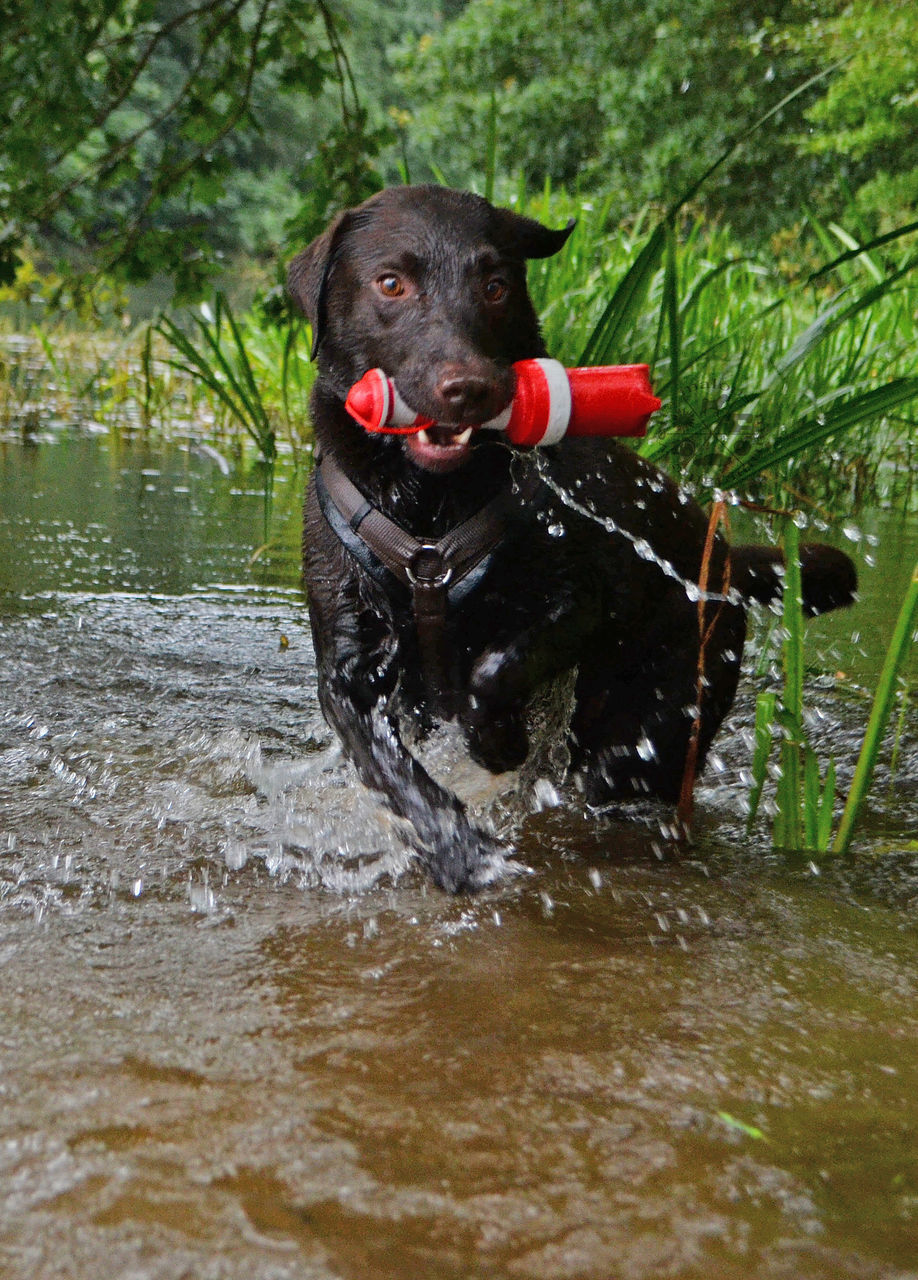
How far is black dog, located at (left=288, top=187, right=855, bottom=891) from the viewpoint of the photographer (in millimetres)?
3068

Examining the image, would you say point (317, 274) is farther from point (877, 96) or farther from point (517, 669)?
point (877, 96)

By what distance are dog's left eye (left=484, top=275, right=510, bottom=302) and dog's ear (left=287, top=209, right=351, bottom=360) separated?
45 cm

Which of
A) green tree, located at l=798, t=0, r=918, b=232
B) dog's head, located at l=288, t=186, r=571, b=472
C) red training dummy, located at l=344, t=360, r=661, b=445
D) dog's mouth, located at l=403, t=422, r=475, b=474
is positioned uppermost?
green tree, located at l=798, t=0, r=918, b=232

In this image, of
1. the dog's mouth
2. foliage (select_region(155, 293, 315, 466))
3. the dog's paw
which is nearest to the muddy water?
the dog's paw

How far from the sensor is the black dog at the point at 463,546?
3.07 metres

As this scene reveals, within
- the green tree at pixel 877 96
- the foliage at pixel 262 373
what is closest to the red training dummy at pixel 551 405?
the foliage at pixel 262 373

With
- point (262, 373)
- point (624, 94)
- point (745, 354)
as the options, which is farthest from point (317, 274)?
point (624, 94)

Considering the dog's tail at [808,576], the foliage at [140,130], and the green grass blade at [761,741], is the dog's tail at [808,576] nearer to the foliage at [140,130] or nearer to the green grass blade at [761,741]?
the green grass blade at [761,741]

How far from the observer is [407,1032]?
196 centimetres

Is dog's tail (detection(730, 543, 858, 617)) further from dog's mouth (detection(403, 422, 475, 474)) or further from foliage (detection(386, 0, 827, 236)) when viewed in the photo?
foliage (detection(386, 0, 827, 236))

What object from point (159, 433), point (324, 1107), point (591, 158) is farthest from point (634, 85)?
point (324, 1107)

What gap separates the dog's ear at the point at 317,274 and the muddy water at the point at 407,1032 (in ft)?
3.89

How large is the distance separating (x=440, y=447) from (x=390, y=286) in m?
0.46

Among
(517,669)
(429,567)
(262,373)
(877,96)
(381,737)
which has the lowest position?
(381,737)
